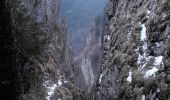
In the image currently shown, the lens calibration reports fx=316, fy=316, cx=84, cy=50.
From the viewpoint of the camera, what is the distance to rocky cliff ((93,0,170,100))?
14.3m

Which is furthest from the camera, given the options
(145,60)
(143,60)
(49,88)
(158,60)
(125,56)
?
(49,88)

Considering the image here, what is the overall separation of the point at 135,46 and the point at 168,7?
3.30m

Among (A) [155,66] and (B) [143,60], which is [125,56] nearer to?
(B) [143,60]

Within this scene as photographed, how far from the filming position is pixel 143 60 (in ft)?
55.8

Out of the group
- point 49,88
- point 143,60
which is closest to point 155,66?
point 143,60

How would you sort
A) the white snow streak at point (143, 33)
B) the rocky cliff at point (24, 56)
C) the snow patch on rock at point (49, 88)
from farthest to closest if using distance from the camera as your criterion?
the snow patch on rock at point (49, 88)
the white snow streak at point (143, 33)
the rocky cliff at point (24, 56)

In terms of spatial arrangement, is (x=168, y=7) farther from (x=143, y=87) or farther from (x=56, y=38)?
(x=56, y=38)

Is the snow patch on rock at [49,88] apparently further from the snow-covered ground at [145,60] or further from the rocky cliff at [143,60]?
the snow-covered ground at [145,60]

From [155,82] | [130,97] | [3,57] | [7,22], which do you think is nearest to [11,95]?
[3,57]

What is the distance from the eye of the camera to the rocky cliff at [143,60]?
1432 centimetres

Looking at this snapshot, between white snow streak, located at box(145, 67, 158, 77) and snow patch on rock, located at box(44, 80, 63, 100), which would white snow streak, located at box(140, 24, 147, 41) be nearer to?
white snow streak, located at box(145, 67, 158, 77)

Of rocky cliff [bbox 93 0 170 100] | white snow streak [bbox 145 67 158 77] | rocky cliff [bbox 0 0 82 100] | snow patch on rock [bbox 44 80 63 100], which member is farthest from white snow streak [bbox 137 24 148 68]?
snow patch on rock [bbox 44 80 63 100]

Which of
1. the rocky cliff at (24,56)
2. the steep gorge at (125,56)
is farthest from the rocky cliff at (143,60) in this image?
the rocky cliff at (24,56)

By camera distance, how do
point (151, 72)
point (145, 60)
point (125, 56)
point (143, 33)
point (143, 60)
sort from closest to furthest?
point (151, 72) < point (145, 60) < point (143, 60) < point (143, 33) < point (125, 56)
